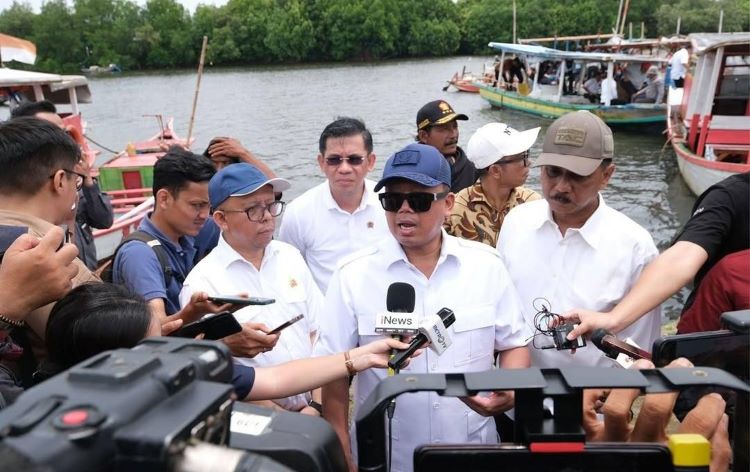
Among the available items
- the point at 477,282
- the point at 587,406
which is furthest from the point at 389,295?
the point at 587,406

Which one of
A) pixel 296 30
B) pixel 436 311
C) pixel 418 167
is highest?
pixel 296 30

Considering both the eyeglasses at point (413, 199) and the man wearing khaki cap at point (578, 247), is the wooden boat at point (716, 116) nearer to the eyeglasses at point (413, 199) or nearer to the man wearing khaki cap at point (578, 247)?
the man wearing khaki cap at point (578, 247)

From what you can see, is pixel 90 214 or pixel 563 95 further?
pixel 563 95

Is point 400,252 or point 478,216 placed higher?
point 400,252

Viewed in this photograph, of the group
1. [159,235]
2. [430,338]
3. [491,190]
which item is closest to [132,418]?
[430,338]

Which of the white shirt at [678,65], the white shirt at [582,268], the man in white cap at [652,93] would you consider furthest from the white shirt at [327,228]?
the man in white cap at [652,93]

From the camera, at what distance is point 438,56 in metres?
68.5

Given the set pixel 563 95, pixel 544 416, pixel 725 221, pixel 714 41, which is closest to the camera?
pixel 544 416

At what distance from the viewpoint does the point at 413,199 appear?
2.27 m

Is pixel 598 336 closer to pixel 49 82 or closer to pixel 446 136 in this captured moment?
pixel 446 136

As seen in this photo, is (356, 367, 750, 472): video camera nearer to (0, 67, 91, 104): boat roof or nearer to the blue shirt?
the blue shirt

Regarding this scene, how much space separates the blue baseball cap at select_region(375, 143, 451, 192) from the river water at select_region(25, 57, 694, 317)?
7278 millimetres

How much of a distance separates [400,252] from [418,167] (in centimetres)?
32

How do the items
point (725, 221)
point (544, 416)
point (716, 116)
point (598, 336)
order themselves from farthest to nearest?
point (716, 116), point (725, 221), point (598, 336), point (544, 416)
